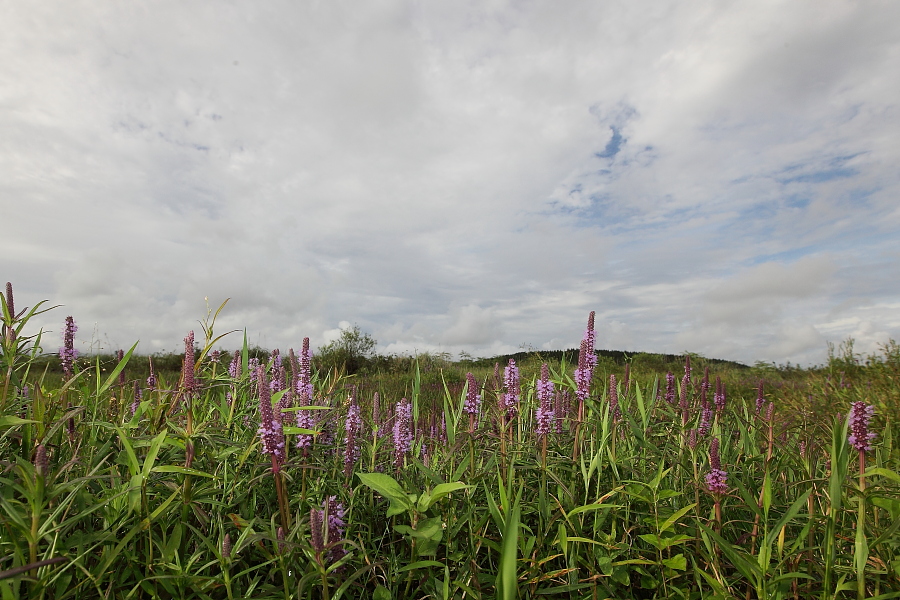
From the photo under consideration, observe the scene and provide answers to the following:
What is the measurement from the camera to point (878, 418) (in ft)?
23.7

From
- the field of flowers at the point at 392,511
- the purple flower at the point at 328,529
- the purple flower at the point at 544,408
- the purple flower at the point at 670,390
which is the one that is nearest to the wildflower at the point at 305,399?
the field of flowers at the point at 392,511

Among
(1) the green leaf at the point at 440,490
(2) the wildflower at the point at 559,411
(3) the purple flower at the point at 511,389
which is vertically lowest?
(1) the green leaf at the point at 440,490

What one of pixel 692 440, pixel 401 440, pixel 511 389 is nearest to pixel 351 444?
pixel 401 440

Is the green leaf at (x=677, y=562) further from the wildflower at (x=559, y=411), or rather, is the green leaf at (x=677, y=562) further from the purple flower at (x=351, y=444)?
the purple flower at (x=351, y=444)

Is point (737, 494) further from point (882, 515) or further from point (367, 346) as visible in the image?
point (367, 346)

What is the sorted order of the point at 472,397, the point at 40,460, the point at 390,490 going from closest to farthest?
1. the point at 40,460
2. the point at 390,490
3. the point at 472,397

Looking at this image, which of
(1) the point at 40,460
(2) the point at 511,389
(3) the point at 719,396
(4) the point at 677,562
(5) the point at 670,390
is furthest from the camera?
(5) the point at 670,390

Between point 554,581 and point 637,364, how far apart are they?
18.5 m

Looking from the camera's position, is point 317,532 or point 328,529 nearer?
point 317,532

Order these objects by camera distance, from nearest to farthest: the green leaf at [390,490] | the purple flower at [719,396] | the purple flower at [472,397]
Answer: the green leaf at [390,490] → the purple flower at [472,397] → the purple flower at [719,396]

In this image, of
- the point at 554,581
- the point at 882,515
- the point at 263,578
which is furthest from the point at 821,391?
the point at 263,578

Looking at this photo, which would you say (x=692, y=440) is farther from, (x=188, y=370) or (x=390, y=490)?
(x=188, y=370)

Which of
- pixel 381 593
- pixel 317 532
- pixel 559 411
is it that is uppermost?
pixel 559 411

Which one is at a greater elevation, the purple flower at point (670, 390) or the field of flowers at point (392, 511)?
the purple flower at point (670, 390)
